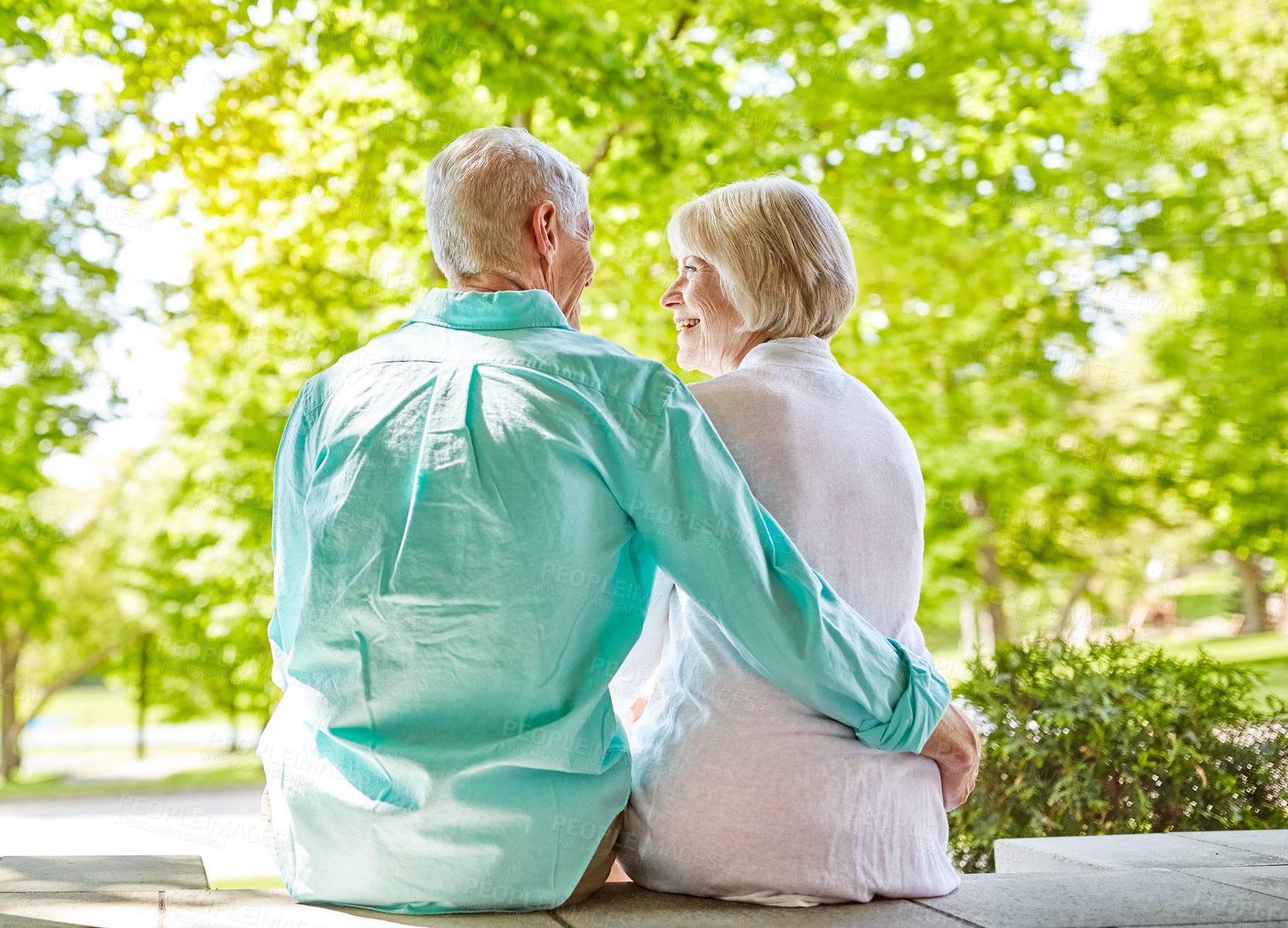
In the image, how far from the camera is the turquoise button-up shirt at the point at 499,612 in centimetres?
177

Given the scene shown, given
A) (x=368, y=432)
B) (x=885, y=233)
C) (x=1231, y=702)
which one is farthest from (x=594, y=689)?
(x=885, y=233)

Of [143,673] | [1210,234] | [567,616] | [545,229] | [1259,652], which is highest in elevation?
[1210,234]

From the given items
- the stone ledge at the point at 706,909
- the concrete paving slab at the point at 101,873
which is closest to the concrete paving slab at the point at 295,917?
the stone ledge at the point at 706,909

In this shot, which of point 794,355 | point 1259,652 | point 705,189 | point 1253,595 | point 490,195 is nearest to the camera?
point 490,195

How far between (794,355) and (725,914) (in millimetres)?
1052

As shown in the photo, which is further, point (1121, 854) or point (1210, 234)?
point (1210, 234)

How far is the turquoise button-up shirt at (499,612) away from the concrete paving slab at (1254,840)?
182 centimetres

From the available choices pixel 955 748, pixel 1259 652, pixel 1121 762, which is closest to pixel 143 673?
pixel 1259 652

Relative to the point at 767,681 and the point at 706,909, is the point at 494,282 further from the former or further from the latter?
the point at 706,909

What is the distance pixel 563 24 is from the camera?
6.39m

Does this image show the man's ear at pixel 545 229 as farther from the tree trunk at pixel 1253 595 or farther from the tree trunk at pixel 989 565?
the tree trunk at pixel 1253 595

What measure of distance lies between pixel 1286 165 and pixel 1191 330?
1.84 m

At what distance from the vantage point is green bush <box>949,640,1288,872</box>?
4078 millimetres

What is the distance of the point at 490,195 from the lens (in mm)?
2027
